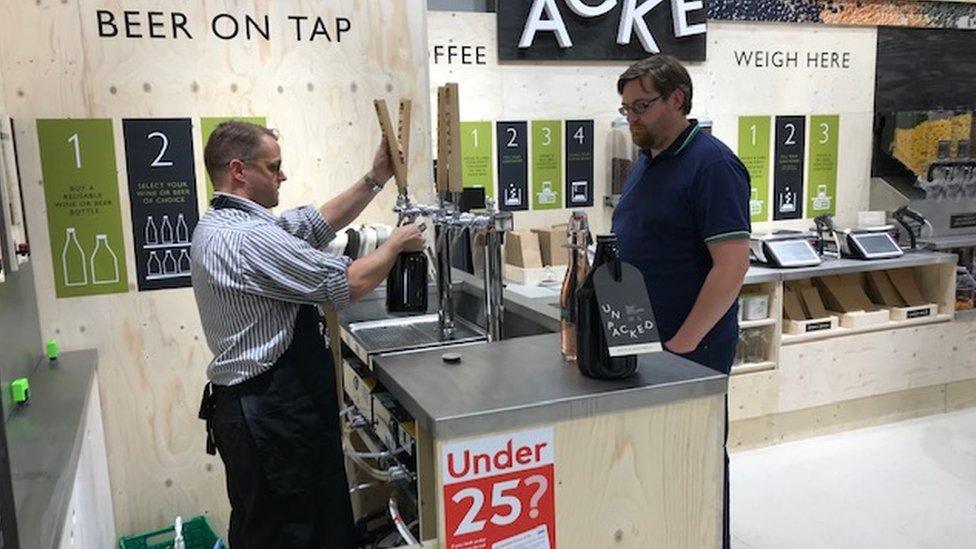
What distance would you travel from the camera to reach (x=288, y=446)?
1988mm

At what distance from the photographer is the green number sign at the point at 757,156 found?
15.4 feet

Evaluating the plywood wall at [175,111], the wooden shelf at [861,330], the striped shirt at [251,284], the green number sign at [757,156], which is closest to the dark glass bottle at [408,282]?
the striped shirt at [251,284]

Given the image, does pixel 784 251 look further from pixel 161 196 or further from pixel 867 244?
pixel 161 196

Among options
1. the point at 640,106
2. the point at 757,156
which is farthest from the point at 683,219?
the point at 757,156

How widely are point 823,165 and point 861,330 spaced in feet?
3.96

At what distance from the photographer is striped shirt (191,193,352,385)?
1.84 m

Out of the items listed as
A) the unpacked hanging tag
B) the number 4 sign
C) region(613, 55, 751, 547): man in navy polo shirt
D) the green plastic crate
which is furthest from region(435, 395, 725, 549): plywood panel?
the green plastic crate

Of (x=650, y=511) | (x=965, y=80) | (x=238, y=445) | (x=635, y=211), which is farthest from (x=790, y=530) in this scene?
(x=965, y=80)

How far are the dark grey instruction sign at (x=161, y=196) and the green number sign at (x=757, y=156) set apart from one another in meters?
3.15

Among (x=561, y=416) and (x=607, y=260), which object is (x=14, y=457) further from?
(x=607, y=260)

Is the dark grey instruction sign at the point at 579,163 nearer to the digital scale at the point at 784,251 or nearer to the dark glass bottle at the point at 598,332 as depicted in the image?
the digital scale at the point at 784,251

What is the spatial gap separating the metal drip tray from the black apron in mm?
174

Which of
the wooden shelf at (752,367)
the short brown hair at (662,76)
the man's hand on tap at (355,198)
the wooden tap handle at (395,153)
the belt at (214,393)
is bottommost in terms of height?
the wooden shelf at (752,367)

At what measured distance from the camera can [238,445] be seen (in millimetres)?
1971
